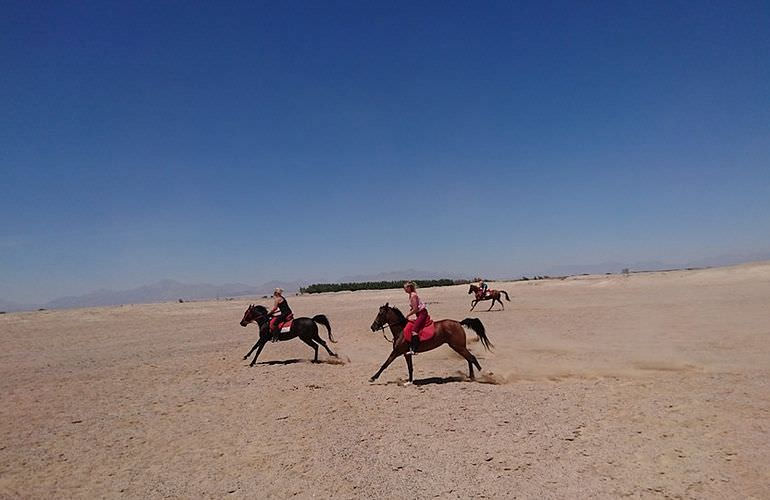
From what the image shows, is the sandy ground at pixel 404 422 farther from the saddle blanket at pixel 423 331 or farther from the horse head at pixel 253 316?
the horse head at pixel 253 316

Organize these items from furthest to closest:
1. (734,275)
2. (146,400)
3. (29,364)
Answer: (734,275) < (29,364) < (146,400)

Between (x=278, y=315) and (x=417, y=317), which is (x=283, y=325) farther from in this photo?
(x=417, y=317)

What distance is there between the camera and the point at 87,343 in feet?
74.2

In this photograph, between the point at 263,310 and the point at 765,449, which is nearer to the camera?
the point at 765,449

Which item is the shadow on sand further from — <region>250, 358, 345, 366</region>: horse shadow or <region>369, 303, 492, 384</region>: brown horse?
<region>250, 358, 345, 366</region>: horse shadow

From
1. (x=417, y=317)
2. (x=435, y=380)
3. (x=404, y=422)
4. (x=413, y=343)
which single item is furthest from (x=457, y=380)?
(x=404, y=422)

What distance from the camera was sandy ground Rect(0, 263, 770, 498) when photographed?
5984 millimetres

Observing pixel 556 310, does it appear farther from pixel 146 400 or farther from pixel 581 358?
pixel 146 400

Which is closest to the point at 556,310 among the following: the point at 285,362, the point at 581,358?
the point at 581,358

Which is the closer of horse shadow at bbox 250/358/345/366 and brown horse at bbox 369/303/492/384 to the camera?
brown horse at bbox 369/303/492/384

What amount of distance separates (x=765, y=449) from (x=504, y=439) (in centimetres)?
340

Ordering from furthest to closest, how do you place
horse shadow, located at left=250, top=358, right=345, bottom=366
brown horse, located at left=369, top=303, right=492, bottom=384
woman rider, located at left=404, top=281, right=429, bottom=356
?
1. horse shadow, located at left=250, top=358, right=345, bottom=366
2. brown horse, located at left=369, top=303, right=492, bottom=384
3. woman rider, located at left=404, top=281, right=429, bottom=356

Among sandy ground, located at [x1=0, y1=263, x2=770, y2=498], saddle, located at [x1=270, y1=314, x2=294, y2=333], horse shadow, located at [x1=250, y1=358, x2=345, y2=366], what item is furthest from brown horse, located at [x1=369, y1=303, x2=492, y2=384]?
saddle, located at [x1=270, y1=314, x2=294, y2=333]

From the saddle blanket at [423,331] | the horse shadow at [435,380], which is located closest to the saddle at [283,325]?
the horse shadow at [435,380]
